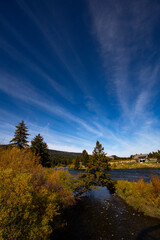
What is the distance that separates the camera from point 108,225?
8.87 metres

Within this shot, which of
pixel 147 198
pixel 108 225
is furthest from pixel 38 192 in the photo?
pixel 147 198

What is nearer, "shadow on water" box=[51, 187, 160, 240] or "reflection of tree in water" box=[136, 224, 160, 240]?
"reflection of tree in water" box=[136, 224, 160, 240]

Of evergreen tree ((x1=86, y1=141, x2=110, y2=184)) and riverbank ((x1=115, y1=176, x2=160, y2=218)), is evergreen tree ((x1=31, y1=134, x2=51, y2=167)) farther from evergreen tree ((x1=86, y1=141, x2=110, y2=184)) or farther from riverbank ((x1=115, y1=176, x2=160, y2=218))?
riverbank ((x1=115, y1=176, x2=160, y2=218))

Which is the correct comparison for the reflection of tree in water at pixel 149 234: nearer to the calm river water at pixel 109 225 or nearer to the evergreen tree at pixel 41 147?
the calm river water at pixel 109 225

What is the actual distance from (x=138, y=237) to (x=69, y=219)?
576cm

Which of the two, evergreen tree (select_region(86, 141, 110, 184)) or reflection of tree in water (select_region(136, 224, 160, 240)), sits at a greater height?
evergreen tree (select_region(86, 141, 110, 184))

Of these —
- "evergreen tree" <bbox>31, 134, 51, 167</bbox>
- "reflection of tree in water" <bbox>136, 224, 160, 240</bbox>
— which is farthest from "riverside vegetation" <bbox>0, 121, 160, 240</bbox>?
"reflection of tree in water" <bbox>136, 224, 160, 240</bbox>

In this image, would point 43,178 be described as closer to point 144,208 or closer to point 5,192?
point 5,192

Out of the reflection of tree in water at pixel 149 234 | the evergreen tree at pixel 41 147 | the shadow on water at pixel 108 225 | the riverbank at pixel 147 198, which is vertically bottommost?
the shadow on water at pixel 108 225

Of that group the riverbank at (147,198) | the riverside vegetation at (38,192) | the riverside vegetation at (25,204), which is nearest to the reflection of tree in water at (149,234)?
the riverbank at (147,198)

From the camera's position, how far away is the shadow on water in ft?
24.6

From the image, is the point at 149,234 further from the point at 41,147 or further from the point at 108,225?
the point at 41,147

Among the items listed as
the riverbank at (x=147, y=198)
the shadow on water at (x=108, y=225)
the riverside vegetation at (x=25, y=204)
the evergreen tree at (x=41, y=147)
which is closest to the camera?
the riverside vegetation at (x=25, y=204)

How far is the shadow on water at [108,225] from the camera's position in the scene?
751 centimetres
